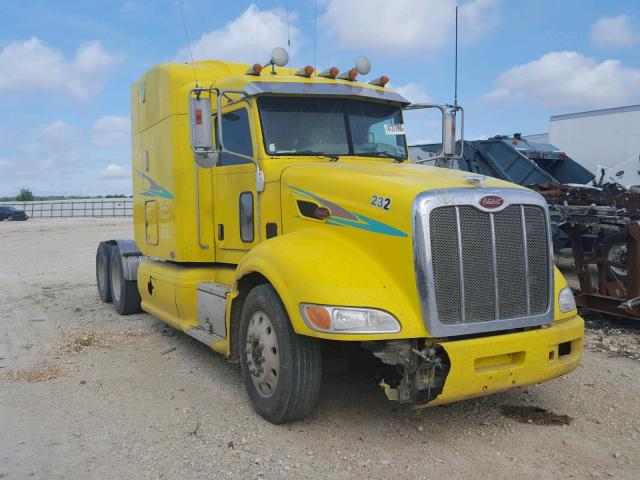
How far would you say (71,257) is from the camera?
17.1 meters

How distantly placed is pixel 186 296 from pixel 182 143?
66.9 inches

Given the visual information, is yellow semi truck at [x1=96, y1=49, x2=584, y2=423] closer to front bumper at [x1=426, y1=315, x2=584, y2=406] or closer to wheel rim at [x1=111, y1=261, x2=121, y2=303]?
front bumper at [x1=426, y1=315, x2=584, y2=406]

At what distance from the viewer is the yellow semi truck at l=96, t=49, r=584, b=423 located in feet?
12.9

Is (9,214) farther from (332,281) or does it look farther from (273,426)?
(332,281)

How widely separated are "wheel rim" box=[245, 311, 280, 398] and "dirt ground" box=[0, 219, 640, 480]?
0.98ft

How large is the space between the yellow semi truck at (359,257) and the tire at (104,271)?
3.44 metres

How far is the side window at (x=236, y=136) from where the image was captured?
5577 mm

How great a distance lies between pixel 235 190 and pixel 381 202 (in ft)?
6.90

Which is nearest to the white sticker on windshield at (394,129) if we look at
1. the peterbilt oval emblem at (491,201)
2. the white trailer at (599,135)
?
the peterbilt oval emblem at (491,201)

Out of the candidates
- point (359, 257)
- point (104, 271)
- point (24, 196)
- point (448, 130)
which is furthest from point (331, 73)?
point (24, 196)

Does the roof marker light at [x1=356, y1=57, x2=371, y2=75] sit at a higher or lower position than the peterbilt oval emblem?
higher

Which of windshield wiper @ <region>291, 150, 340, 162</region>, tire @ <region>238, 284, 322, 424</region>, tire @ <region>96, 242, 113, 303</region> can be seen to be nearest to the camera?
tire @ <region>238, 284, 322, 424</region>

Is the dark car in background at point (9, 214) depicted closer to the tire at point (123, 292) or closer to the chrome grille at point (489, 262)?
the tire at point (123, 292)

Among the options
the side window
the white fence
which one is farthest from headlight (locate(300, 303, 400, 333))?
the white fence
